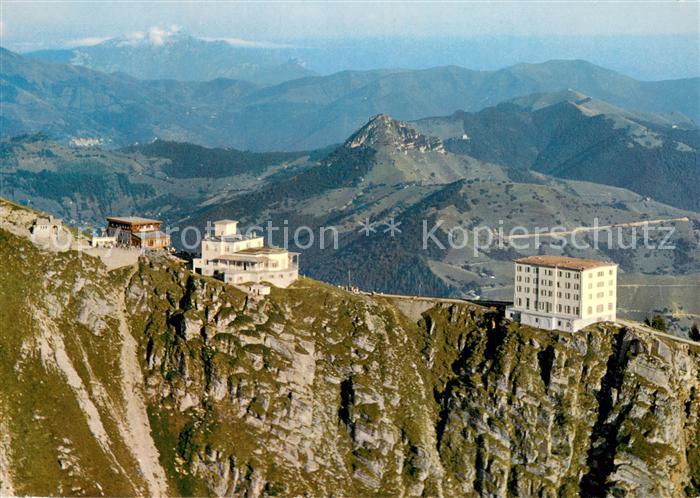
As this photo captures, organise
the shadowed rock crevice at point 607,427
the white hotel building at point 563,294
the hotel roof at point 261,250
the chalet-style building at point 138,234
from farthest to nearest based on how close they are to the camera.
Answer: the chalet-style building at point 138,234
the hotel roof at point 261,250
the white hotel building at point 563,294
the shadowed rock crevice at point 607,427

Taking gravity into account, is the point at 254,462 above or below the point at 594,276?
below

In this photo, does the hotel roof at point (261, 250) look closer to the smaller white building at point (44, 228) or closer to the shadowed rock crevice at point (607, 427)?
the smaller white building at point (44, 228)

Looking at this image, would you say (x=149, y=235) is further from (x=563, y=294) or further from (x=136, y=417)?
(x=563, y=294)

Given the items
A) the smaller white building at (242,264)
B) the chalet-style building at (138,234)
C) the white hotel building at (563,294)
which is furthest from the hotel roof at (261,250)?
the white hotel building at (563,294)

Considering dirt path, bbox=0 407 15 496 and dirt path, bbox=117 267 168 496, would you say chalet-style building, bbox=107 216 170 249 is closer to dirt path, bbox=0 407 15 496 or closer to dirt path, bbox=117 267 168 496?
dirt path, bbox=117 267 168 496

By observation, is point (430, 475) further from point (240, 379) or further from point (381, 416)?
point (240, 379)

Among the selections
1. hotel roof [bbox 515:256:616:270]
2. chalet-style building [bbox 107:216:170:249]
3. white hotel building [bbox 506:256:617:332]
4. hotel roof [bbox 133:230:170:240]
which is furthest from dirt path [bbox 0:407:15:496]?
hotel roof [bbox 515:256:616:270]

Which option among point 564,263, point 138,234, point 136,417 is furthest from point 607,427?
point 138,234

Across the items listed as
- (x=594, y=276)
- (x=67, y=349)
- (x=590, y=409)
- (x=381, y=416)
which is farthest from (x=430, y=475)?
(x=67, y=349)
